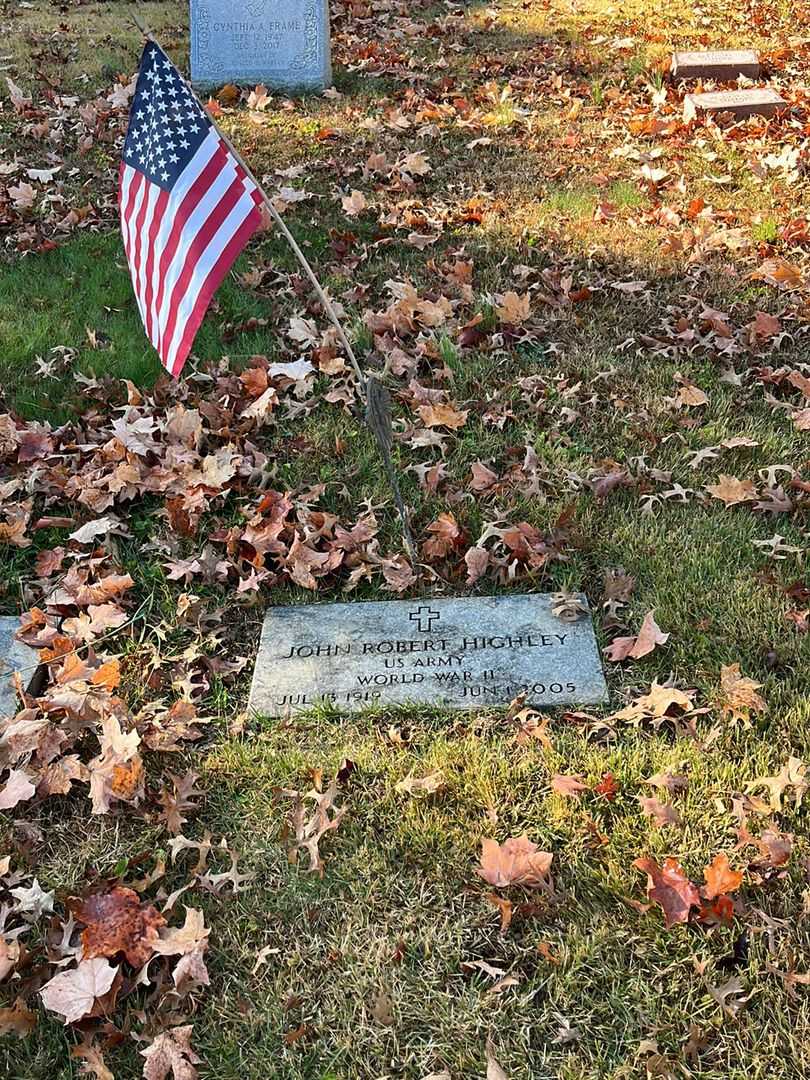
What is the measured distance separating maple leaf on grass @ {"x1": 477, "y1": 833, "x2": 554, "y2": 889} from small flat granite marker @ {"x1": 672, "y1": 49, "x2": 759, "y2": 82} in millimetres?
7610

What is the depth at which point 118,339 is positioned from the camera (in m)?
5.21

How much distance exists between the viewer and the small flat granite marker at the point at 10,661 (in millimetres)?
3180

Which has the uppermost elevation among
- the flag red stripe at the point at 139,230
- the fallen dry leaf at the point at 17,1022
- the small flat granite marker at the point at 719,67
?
the flag red stripe at the point at 139,230

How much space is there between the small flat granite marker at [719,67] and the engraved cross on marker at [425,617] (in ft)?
22.1

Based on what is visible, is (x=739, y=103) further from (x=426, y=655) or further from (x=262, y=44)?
(x=426, y=655)

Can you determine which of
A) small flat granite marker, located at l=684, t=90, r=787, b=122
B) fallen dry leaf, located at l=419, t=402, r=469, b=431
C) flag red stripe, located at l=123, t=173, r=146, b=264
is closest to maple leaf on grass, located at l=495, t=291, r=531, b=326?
fallen dry leaf, located at l=419, t=402, r=469, b=431

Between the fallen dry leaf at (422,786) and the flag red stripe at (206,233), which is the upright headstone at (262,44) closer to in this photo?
the flag red stripe at (206,233)

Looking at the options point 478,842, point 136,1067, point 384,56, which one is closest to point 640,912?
point 478,842

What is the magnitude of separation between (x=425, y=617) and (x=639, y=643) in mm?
726

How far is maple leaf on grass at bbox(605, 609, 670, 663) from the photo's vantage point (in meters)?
3.17

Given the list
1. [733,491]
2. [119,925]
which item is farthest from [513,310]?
[119,925]

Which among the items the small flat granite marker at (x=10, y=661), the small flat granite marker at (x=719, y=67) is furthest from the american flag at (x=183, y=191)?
the small flat granite marker at (x=719, y=67)

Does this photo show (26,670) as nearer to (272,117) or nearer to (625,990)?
(625,990)

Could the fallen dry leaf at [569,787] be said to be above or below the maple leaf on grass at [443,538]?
below
